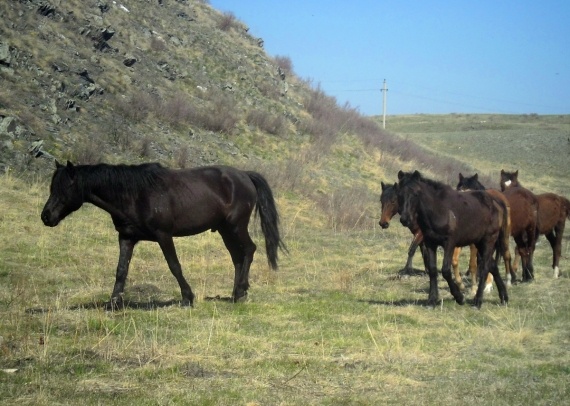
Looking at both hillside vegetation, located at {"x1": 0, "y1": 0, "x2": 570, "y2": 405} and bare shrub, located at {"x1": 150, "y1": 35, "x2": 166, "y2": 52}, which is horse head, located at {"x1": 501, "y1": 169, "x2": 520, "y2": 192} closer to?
hillside vegetation, located at {"x1": 0, "y1": 0, "x2": 570, "y2": 405}

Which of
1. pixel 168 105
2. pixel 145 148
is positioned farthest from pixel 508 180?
pixel 168 105

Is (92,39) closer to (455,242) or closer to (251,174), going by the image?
(251,174)

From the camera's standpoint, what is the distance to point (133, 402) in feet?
20.8

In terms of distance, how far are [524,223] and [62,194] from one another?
8.33m

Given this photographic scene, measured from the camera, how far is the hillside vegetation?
7.16 metres

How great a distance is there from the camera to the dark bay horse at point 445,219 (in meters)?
11.2

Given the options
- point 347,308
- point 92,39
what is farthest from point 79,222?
point 92,39

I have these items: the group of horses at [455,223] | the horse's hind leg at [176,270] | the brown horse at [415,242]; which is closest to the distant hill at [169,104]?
the brown horse at [415,242]

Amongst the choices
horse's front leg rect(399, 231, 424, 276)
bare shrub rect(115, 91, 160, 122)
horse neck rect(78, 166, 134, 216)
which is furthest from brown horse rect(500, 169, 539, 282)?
bare shrub rect(115, 91, 160, 122)

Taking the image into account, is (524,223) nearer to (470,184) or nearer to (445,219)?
(470,184)

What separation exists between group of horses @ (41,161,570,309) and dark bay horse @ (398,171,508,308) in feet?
0.05

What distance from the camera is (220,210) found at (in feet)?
37.7

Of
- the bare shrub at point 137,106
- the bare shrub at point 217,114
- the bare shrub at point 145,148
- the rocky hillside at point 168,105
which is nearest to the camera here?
the rocky hillside at point 168,105

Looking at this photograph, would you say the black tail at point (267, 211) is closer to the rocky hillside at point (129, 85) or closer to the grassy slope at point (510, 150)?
the rocky hillside at point (129, 85)
